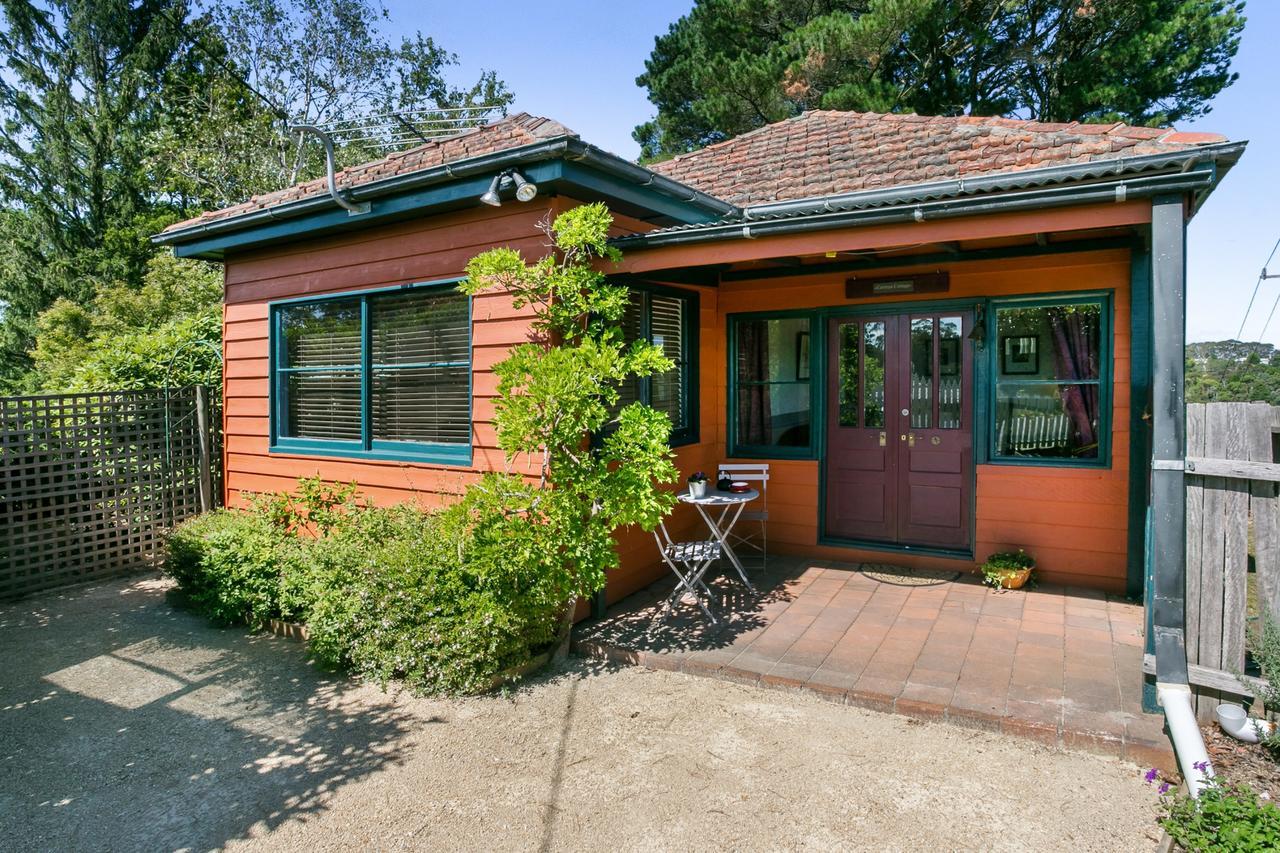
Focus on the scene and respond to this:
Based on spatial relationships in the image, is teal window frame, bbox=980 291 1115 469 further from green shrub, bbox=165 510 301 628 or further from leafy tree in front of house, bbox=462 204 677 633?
green shrub, bbox=165 510 301 628

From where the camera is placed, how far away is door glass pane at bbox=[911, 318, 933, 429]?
5.71m

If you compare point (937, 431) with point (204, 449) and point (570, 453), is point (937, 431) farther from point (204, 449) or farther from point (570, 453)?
point (204, 449)

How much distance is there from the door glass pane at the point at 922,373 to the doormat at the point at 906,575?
1.12 metres

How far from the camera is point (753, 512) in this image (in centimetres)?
585

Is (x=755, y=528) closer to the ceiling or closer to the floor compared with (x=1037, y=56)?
closer to the floor

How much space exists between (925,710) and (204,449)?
258 inches

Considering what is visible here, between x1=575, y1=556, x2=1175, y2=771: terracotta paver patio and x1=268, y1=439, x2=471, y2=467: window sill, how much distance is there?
155 centimetres

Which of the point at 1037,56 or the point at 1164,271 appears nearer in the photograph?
the point at 1164,271

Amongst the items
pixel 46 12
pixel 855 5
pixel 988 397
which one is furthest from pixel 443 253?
pixel 46 12

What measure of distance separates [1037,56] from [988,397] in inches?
460

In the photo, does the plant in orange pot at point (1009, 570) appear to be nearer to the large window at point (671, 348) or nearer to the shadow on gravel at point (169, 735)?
the large window at point (671, 348)

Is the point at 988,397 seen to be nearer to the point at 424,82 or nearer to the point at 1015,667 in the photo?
the point at 1015,667

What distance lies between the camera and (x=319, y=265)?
6.06 m

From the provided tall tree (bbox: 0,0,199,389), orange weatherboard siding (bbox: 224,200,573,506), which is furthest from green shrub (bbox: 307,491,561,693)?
tall tree (bbox: 0,0,199,389)
